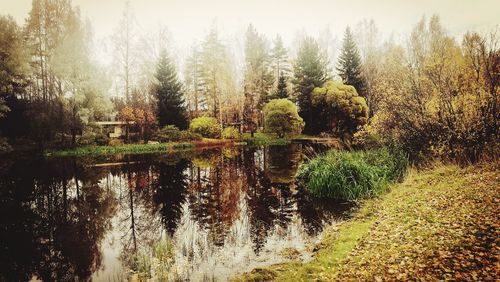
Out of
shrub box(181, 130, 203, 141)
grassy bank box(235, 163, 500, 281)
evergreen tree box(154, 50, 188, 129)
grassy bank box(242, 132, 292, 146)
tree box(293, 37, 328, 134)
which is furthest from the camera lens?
tree box(293, 37, 328, 134)

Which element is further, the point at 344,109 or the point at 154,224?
the point at 344,109

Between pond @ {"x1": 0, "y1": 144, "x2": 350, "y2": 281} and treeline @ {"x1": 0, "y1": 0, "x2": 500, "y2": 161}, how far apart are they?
19.1ft

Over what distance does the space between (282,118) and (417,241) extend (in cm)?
3018

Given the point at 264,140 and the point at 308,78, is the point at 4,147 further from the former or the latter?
the point at 308,78

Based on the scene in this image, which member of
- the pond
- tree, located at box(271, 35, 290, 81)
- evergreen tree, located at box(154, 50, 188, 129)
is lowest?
the pond

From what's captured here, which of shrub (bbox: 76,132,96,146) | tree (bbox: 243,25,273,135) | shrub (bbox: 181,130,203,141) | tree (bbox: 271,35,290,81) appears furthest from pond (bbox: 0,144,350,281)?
tree (bbox: 271,35,290,81)

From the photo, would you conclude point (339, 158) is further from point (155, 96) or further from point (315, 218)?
point (155, 96)

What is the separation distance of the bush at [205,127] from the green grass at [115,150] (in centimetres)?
384

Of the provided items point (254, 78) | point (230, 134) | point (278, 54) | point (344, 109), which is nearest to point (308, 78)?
point (254, 78)

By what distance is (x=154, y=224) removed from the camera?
9.48 metres

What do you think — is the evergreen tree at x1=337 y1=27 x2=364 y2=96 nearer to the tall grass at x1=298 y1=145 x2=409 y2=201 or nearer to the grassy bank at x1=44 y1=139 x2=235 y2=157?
the grassy bank at x1=44 y1=139 x2=235 y2=157

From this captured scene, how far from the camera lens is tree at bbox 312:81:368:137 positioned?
3488cm

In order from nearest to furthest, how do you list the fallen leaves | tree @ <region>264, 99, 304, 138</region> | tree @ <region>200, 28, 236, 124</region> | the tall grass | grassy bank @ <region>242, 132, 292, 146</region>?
the fallen leaves < the tall grass < tree @ <region>264, 99, 304, 138</region> < grassy bank @ <region>242, 132, 292, 146</region> < tree @ <region>200, 28, 236, 124</region>

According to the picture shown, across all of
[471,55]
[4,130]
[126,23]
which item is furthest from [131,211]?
[126,23]
